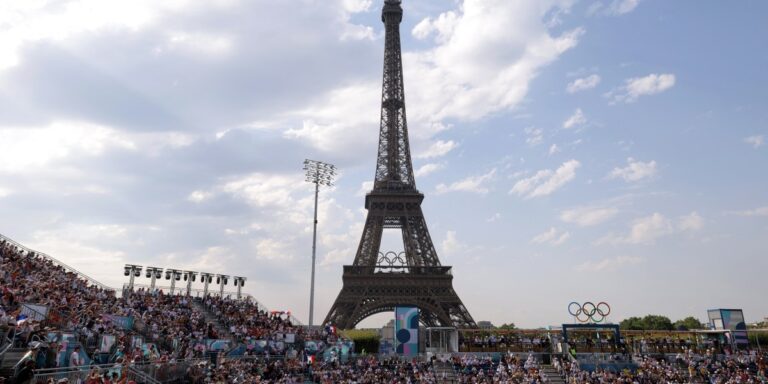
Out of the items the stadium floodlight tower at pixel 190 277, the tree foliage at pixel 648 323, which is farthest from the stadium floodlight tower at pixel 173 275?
the tree foliage at pixel 648 323

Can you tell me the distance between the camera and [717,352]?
119 feet

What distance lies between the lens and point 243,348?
2906 cm

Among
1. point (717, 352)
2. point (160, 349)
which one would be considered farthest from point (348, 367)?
point (717, 352)


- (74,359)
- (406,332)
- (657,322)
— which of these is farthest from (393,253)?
(657,322)

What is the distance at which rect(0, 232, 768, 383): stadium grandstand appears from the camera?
719 inches

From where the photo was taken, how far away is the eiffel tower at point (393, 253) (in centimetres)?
5291

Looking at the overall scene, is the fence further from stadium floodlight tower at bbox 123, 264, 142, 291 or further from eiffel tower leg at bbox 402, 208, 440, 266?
eiffel tower leg at bbox 402, 208, 440, 266

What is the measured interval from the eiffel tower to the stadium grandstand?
43.6 feet

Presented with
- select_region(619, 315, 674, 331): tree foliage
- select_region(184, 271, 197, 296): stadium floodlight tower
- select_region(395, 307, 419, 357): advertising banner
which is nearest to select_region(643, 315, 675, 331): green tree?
select_region(619, 315, 674, 331): tree foliage

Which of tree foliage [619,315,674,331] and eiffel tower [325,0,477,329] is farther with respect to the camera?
tree foliage [619,315,674,331]

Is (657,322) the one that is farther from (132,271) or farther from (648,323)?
(132,271)

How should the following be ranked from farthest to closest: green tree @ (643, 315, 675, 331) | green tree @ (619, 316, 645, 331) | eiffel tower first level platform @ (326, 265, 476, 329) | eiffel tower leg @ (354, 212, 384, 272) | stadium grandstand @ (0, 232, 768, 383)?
green tree @ (619, 316, 645, 331), green tree @ (643, 315, 675, 331), eiffel tower leg @ (354, 212, 384, 272), eiffel tower first level platform @ (326, 265, 476, 329), stadium grandstand @ (0, 232, 768, 383)

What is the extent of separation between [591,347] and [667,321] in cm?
6984

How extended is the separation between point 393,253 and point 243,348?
28151 millimetres
